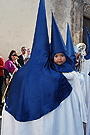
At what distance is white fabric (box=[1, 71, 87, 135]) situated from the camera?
2.08 metres

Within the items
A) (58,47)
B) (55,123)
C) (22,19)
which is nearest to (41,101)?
(55,123)

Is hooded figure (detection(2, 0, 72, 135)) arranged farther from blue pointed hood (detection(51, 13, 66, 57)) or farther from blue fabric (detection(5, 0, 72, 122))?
blue pointed hood (detection(51, 13, 66, 57))

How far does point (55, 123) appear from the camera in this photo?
2.15 meters

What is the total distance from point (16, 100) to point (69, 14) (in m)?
7.12

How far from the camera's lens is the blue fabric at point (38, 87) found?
205 cm

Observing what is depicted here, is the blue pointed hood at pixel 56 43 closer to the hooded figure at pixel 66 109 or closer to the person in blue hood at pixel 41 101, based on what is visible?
the hooded figure at pixel 66 109

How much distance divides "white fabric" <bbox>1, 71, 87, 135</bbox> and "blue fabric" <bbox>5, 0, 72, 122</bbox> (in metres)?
0.10

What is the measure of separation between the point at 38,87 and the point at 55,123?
0.48 meters

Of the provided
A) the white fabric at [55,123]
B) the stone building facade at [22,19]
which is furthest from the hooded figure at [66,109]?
the stone building facade at [22,19]

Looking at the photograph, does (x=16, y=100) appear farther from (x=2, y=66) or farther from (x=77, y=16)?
(x=77, y=16)

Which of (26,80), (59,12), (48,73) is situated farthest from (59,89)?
(59,12)

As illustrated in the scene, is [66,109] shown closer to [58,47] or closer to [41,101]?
[41,101]

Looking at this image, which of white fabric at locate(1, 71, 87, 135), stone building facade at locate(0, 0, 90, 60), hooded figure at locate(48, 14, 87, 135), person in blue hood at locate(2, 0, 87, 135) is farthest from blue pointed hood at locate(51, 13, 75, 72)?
stone building facade at locate(0, 0, 90, 60)

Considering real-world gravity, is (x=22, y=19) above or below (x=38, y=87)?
above
